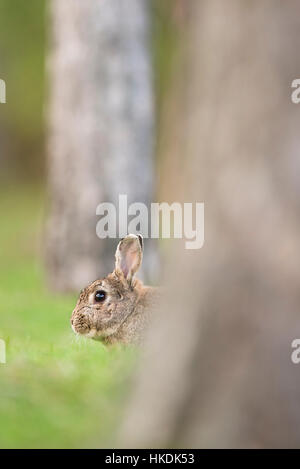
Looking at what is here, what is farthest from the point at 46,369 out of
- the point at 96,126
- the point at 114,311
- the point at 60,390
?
the point at 96,126

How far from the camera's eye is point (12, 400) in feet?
23.3

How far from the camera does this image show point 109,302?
8.08 metres

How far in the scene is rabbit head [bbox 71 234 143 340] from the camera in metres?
8.00

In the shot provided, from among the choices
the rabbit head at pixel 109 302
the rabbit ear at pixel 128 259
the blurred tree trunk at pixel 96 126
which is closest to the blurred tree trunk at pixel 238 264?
the rabbit head at pixel 109 302

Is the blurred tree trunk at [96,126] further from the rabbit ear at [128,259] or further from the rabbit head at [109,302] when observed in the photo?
the rabbit head at [109,302]

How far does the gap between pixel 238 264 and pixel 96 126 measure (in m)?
9.38

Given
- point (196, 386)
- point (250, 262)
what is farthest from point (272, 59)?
point (196, 386)

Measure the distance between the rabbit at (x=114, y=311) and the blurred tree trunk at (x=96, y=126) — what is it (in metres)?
6.12

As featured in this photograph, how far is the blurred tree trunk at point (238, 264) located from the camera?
553 cm

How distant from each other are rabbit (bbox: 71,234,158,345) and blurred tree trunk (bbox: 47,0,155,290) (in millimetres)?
6125

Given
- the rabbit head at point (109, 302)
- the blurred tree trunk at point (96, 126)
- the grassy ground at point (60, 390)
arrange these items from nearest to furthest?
the grassy ground at point (60, 390) → the rabbit head at point (109, 302) → the blurred tree trunk at point (96, 126)

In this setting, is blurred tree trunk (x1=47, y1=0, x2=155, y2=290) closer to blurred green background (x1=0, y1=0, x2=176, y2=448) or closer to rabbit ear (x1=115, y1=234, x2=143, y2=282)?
blurred green background (x1=0, y1=0, x2=176, y2=448)

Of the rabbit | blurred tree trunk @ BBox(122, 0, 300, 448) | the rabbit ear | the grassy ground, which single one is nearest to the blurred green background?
the grassy ground

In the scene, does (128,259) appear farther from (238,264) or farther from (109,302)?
(238,264)
